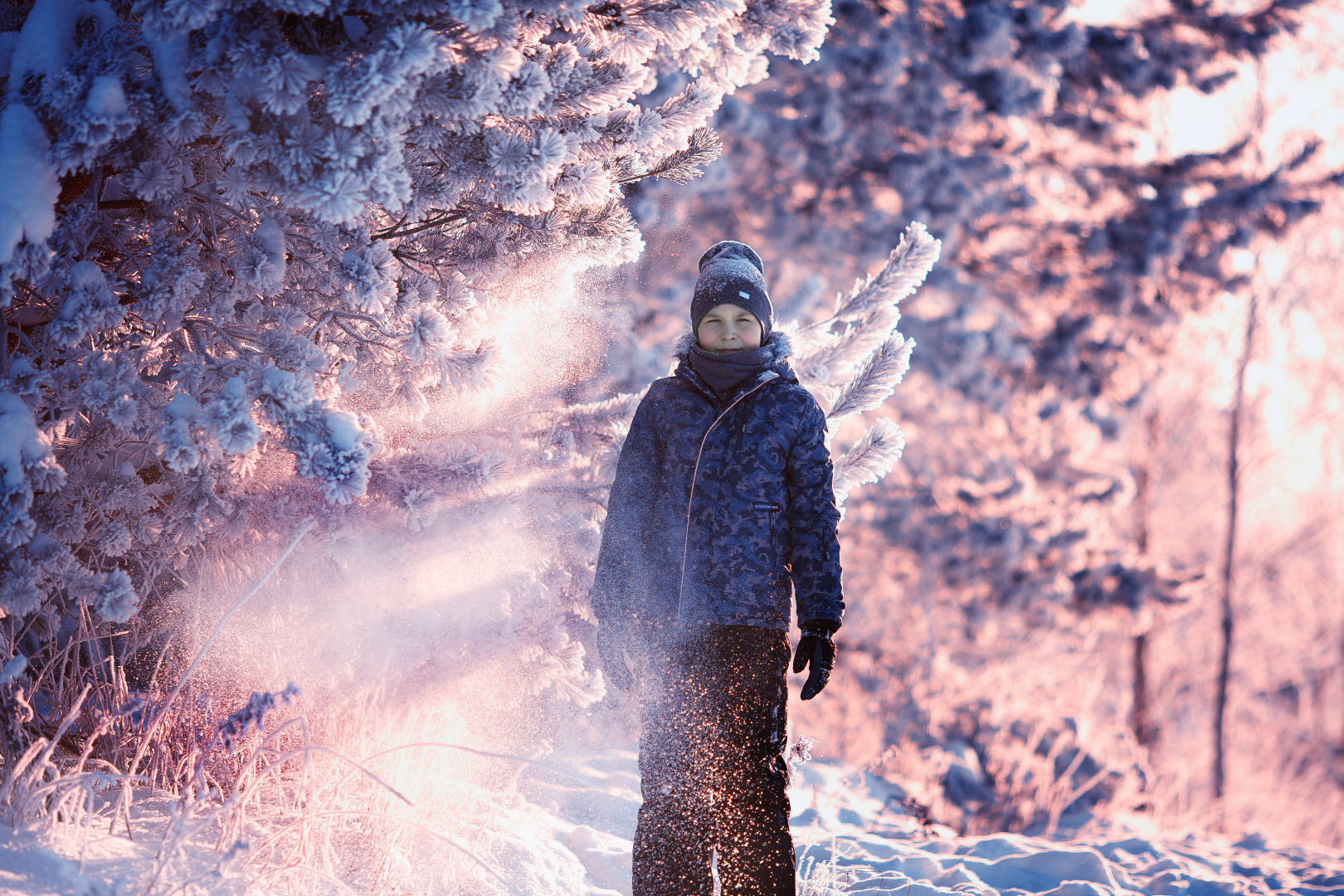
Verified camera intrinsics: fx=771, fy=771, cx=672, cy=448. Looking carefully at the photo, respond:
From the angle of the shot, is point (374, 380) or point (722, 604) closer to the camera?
point (722, 604)

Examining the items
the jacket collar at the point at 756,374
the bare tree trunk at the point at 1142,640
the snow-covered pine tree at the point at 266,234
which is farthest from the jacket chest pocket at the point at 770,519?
the bare tree trunk at the point at 1142,640

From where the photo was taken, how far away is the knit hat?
229 cm

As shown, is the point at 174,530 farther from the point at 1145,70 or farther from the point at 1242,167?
the point at 1242,167

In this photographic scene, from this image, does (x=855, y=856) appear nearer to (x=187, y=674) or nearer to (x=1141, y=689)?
(x=187, y=674)

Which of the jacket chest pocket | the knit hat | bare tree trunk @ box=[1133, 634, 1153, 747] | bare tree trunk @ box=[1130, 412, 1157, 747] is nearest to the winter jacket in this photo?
the jacket chest pocket

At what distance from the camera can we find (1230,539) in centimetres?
833

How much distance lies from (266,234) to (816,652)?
1741 mm

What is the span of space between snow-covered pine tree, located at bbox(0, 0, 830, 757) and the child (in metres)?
0.55

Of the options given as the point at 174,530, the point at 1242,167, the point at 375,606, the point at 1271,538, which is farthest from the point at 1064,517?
the point at 174,530

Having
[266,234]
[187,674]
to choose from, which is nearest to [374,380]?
[266,234]

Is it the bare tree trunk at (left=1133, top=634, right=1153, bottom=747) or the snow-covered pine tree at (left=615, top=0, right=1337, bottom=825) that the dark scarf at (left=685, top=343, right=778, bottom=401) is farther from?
the bare tree trunk at (left=1133, top=634, right=1153, bottom=747)

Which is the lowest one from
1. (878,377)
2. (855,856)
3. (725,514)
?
(855,856)

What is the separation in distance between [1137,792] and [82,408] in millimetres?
6227

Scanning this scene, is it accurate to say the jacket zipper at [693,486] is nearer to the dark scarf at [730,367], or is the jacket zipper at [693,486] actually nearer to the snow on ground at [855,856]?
the dark scarf at [730,367]
